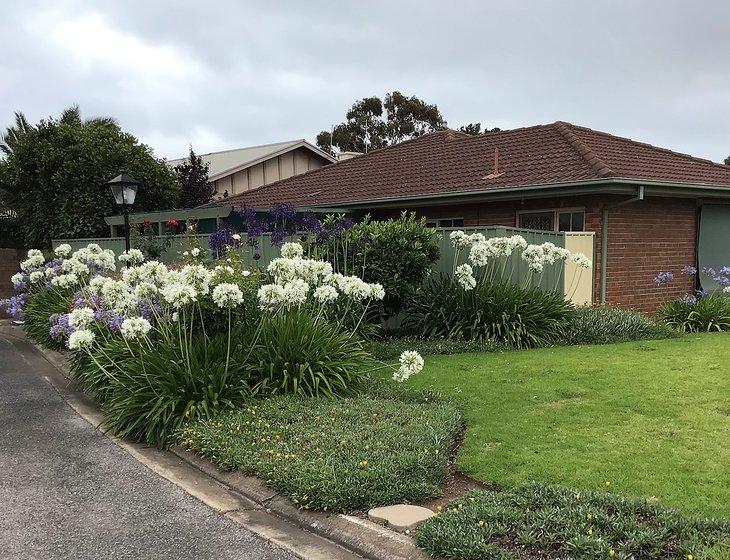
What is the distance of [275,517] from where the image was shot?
419 cm

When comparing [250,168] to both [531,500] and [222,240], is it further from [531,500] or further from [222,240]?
[531,500]

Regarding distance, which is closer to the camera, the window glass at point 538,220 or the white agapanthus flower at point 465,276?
the white agapanthus flower at point 465,276

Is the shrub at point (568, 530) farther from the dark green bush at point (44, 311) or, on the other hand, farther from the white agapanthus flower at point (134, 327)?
the dark green bush at point (44, 311)

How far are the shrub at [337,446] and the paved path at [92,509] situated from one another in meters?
0.47

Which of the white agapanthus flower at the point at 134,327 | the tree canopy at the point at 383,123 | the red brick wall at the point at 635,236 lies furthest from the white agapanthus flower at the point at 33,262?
the tree canopy at the point at 383,123

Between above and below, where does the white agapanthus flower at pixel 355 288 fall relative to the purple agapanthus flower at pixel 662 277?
above

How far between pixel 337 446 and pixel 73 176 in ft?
50.8

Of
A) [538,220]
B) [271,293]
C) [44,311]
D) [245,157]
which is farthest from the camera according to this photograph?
[245,157]

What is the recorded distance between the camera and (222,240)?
30.6ft

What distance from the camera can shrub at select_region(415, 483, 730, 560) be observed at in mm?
3180

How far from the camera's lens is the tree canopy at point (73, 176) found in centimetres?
1741

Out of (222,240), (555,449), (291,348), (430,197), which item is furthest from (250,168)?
(555,449)

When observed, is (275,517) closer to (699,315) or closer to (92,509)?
(92,509)

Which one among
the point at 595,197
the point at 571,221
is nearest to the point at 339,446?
the point at 595,197
